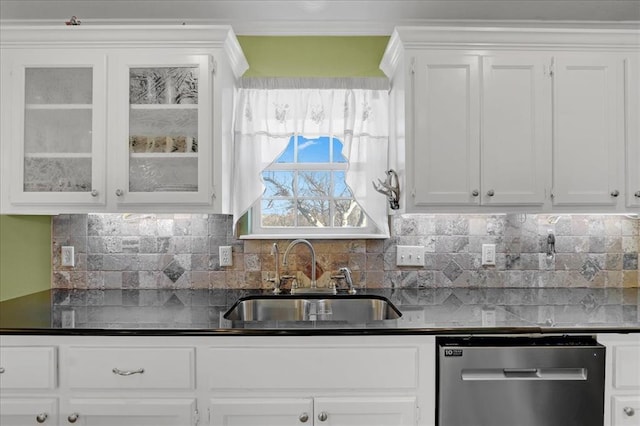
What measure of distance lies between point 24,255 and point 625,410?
287 centimetres

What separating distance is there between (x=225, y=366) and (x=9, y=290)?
1366mm

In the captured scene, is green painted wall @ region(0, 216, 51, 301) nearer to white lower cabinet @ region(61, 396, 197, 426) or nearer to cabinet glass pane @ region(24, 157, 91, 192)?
cabinet glass pane @ region(24, 157, 91, 192)

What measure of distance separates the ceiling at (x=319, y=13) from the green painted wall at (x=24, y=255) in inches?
45.3

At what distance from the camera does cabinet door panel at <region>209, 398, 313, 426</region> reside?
5.38 ft

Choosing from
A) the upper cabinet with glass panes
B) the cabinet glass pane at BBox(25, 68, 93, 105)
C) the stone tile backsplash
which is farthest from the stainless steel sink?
the cabinet glass pane at BBox(25, 68, 93, 105)

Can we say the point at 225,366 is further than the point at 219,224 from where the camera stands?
No

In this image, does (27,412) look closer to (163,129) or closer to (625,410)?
(163,129)

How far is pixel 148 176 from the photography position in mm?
2100

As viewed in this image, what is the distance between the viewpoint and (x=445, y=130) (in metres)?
2.10

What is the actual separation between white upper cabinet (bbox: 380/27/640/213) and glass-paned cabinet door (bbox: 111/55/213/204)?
0.99 metres

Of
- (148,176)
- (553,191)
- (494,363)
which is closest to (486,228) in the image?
(553,191)

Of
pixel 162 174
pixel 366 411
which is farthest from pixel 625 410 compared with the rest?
pixel 162 174

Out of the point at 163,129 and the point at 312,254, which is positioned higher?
the point at 163,129

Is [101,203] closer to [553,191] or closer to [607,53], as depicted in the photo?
[553,191]
